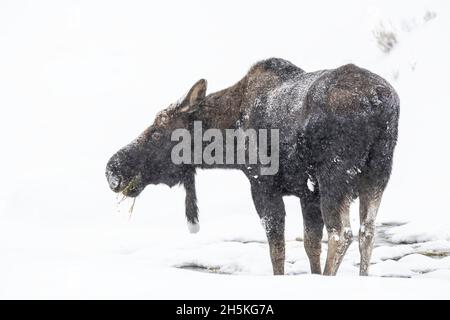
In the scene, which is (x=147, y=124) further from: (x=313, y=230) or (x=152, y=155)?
(x=313, y=230)

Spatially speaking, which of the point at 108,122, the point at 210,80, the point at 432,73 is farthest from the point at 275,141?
the point at 210,80

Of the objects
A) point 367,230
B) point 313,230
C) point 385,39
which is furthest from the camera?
point 385,39

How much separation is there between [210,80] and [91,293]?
593 inches

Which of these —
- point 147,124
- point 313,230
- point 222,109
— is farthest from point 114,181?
point 147,124

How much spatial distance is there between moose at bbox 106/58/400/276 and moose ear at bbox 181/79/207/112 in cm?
1

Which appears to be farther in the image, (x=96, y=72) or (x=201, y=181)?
(x=96, y=72)

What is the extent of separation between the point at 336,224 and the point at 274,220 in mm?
947

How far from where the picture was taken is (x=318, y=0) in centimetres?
2198

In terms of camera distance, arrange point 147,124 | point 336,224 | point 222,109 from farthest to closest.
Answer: point 147,124 < point 222,109 < point 336,224

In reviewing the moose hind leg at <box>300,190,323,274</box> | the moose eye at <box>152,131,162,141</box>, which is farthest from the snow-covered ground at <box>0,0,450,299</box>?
the moose eye at <box>152,131,162,141</box>

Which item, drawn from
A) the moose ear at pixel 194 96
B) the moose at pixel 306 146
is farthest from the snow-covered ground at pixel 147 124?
the moose ear at pixel 194 96

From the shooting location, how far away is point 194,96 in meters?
6.75

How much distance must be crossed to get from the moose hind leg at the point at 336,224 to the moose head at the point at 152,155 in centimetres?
220
